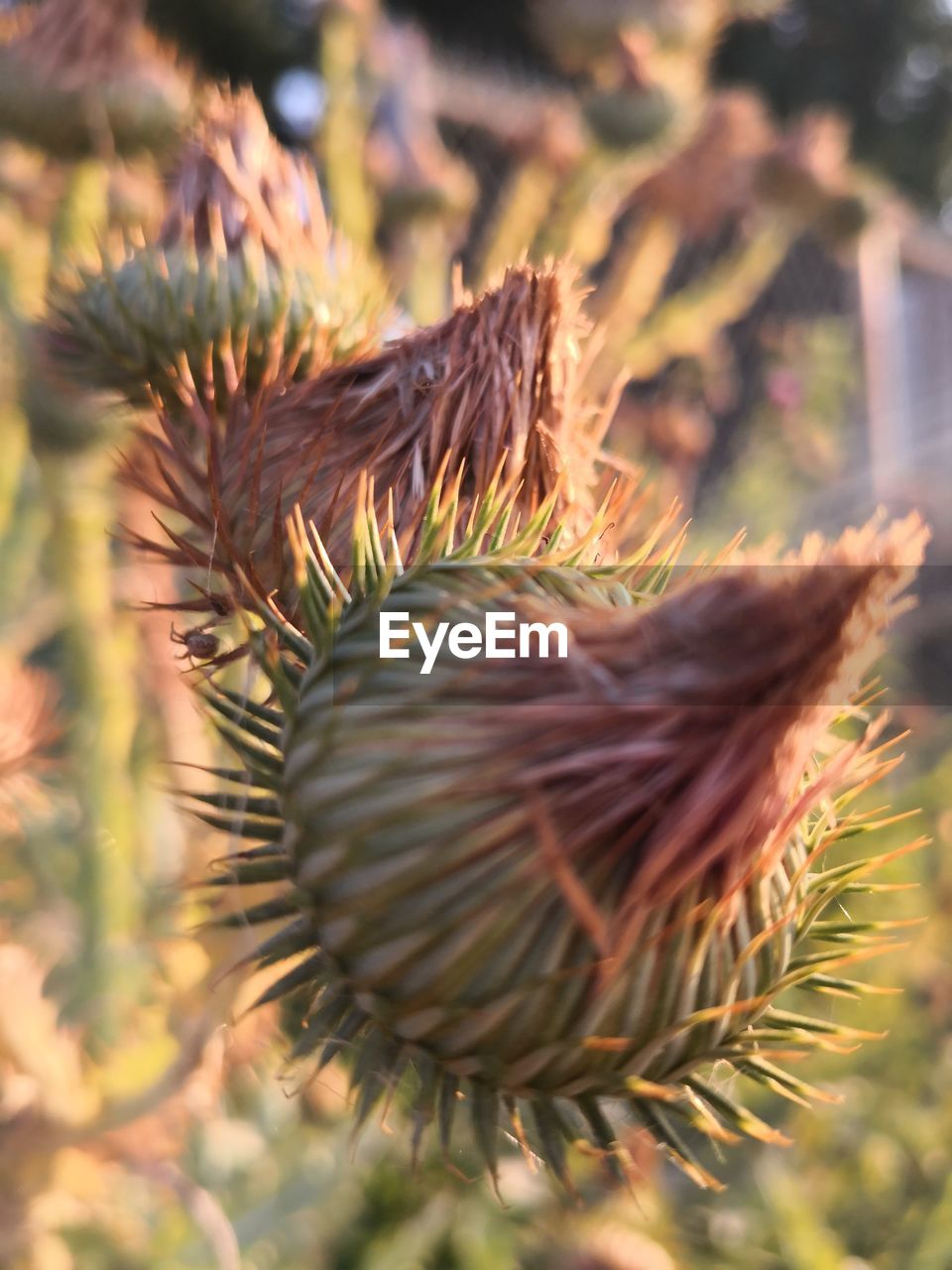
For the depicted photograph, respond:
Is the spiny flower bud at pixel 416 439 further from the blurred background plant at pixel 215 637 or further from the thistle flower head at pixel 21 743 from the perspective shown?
the thistle flower head at pixel 21 743

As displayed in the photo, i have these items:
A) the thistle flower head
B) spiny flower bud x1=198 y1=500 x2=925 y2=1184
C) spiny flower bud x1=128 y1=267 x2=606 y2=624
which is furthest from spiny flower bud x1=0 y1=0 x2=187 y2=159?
spiny flower bud x1=198 y1=500 x2=925 y2=1184

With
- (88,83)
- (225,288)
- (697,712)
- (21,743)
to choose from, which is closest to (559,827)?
(697,712)

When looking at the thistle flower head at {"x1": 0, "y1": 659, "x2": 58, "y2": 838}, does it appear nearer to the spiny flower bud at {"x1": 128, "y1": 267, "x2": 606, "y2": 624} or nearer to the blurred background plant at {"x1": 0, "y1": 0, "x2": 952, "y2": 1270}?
the blurred background plant at {"x1": 0, "y1": 0, "x2": 952, "y2": 1270}

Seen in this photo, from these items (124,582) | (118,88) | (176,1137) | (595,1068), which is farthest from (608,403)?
(124,582)

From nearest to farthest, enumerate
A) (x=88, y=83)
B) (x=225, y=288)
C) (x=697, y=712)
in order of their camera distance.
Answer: (x=697, y=712), (x=225, y=288), (x=88, y=83)

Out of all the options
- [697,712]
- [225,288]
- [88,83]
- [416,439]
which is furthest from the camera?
[88,83]

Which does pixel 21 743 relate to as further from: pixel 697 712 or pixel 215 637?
pixel 697 712

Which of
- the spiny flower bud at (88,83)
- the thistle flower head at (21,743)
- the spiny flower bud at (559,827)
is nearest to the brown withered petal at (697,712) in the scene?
the spiny flower bud at (559,827)
